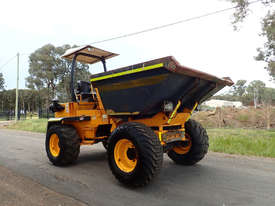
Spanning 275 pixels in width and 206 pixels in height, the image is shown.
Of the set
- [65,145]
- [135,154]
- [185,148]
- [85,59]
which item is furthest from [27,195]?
[85,59]

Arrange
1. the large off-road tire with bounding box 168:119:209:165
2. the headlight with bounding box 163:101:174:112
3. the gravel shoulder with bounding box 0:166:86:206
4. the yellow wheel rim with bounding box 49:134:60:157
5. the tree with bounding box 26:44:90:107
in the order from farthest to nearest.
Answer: the tree with bounding box 26:44:90:107 → the yellow wheel rim with bounding box 49:134:60:157 → the large off-road tire with bounding box 168:119:209:165 → the headlight with bounding box 163:101:174:112 → the gravel shoulder with bounding box 0:166:86:206

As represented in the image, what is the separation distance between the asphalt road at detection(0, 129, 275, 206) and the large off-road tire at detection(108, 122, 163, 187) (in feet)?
0.77

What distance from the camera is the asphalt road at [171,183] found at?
3279 millimetres

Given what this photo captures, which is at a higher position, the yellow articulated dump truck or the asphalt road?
the yellow articulated dump truck

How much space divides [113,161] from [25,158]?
3389 mm

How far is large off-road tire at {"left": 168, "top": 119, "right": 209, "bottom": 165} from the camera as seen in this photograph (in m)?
4.82

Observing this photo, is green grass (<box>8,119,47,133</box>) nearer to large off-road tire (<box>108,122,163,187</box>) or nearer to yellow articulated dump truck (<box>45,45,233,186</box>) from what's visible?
yellow articulated dump truck (<box>45,45,233,186</box>)

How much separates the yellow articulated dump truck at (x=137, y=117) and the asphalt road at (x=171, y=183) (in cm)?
Result: 29

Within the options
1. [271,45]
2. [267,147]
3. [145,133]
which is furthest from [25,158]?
[271,45]

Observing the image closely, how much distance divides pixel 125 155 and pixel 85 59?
323 cm

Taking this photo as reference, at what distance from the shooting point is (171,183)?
3.94 m

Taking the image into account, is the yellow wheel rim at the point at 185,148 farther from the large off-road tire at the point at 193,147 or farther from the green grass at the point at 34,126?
the green grass at the point at 34,126

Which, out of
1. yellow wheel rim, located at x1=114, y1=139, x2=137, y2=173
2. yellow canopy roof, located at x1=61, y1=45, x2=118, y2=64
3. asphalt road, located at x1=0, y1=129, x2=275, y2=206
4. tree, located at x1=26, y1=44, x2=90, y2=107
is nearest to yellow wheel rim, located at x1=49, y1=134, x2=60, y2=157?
asphalt road, located at x1=0, y1=129, x2=275, y2=206

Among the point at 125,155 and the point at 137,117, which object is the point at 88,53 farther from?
the point at 125,155
